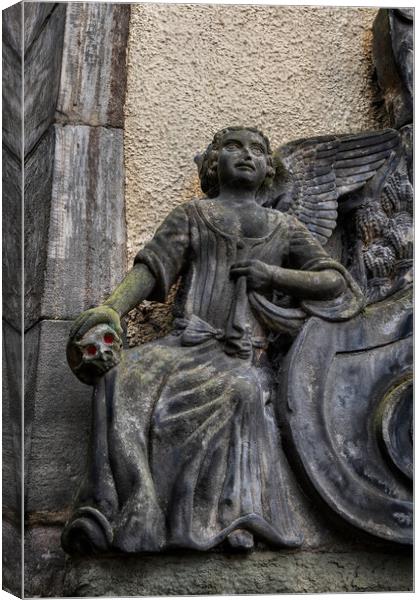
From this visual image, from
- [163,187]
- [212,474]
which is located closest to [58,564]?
[212,474]

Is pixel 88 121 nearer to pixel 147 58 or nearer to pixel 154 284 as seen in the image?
pixel 147 58

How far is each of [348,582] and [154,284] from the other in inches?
48.5

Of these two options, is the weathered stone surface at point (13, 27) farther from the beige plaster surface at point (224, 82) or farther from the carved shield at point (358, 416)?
the carved shield at point (358, 416)

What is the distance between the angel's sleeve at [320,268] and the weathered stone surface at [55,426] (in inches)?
34.2

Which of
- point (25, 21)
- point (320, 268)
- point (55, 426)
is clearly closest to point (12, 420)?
point (55, 426)

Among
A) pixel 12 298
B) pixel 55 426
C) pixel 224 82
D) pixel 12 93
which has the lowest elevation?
pixel 55 426

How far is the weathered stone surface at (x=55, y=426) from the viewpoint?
4957 mm

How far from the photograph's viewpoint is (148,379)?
4.77 meters

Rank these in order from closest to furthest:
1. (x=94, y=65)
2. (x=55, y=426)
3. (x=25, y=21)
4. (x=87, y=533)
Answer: (x=87, y=533)
(x=55, y=426)
(x=94, y=65)
(x=25, y=21)

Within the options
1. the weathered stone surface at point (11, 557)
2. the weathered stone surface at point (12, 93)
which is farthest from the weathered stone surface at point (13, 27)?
the weathered stone surface at point (11, 557)

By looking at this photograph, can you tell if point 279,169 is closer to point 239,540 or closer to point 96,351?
point 96,351

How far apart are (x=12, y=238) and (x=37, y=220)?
0.12 metres

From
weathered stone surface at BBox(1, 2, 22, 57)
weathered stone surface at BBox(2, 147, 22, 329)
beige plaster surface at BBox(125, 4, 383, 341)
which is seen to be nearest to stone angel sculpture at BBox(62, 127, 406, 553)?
beige plaster surface at BBox(125, 4, 383, 341)

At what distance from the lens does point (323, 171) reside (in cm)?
538
